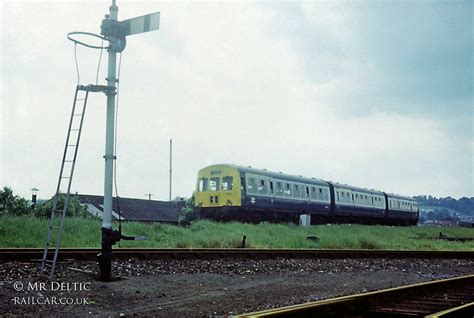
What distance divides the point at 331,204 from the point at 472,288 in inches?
883

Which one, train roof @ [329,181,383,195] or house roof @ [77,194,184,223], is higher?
train roof @ [329,181,383,195]

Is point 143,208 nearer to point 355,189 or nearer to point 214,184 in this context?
point 355,189

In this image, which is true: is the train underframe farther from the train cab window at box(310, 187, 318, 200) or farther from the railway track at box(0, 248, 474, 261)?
the railway track at box(0, 248, 474, 261)

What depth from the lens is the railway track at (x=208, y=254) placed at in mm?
9078

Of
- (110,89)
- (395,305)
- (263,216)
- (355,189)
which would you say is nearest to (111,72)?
(110,89)

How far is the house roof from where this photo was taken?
140 ft

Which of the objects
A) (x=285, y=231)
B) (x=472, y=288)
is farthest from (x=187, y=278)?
(x=285, y=231)

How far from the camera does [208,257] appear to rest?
11.0 metres

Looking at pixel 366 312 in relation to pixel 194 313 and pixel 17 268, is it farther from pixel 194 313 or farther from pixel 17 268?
pixel 17 268

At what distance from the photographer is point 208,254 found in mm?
11102

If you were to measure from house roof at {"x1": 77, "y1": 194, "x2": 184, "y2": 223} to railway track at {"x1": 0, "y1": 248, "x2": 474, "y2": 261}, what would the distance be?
29.0 meters

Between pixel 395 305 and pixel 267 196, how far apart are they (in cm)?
1822

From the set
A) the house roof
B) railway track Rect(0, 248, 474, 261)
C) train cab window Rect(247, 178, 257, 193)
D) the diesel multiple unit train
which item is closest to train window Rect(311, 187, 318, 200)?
the diesel multiple unit train

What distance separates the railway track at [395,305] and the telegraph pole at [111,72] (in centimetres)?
405
